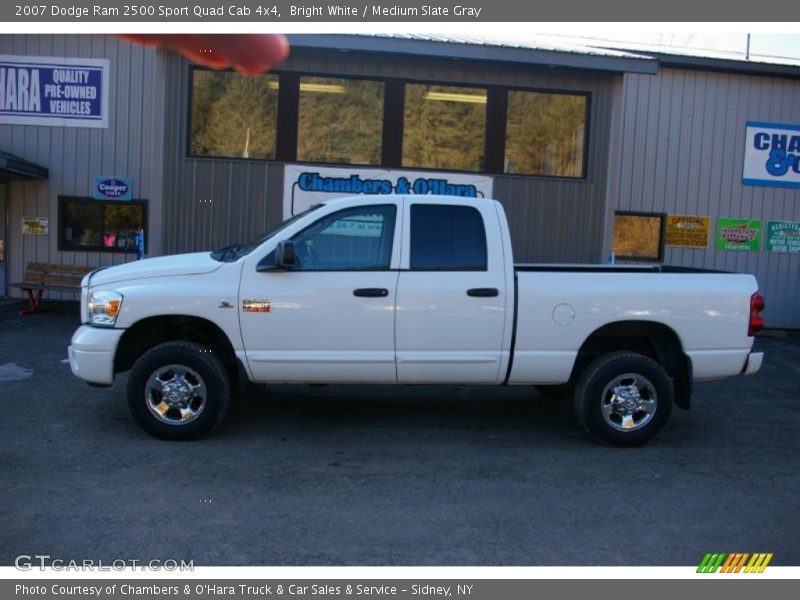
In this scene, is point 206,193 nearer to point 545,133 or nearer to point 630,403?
point 545,133

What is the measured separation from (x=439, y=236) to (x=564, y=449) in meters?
2.02

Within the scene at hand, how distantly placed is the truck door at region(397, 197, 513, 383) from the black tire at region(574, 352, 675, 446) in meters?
0.75

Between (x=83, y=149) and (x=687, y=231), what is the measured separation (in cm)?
1161

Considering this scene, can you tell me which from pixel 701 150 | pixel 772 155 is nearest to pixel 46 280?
pixel 701 150

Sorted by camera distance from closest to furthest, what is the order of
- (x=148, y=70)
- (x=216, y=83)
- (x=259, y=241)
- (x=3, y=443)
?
(x=3, y=443), (x=259, y=241), (x=216, y=83), (x=148, y=70)

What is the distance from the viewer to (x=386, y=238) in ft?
19.5

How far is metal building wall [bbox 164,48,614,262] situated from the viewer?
35.4 ft

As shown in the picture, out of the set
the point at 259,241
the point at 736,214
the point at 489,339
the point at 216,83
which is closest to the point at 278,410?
the point at 259,241

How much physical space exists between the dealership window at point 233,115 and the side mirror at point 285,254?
5769 millimetres

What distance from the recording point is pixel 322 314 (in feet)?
18.9

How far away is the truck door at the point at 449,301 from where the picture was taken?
5828 millimetres

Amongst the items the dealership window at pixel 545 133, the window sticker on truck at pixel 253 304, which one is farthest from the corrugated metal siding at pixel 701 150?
the window sticker on truck at pixel 253 304

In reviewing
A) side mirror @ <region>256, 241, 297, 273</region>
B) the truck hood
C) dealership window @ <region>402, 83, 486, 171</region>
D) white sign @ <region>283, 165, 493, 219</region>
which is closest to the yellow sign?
white sign @ <region>283, 165, 493, 219</region>

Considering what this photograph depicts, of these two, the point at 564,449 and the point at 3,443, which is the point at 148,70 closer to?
the point at 3,443
